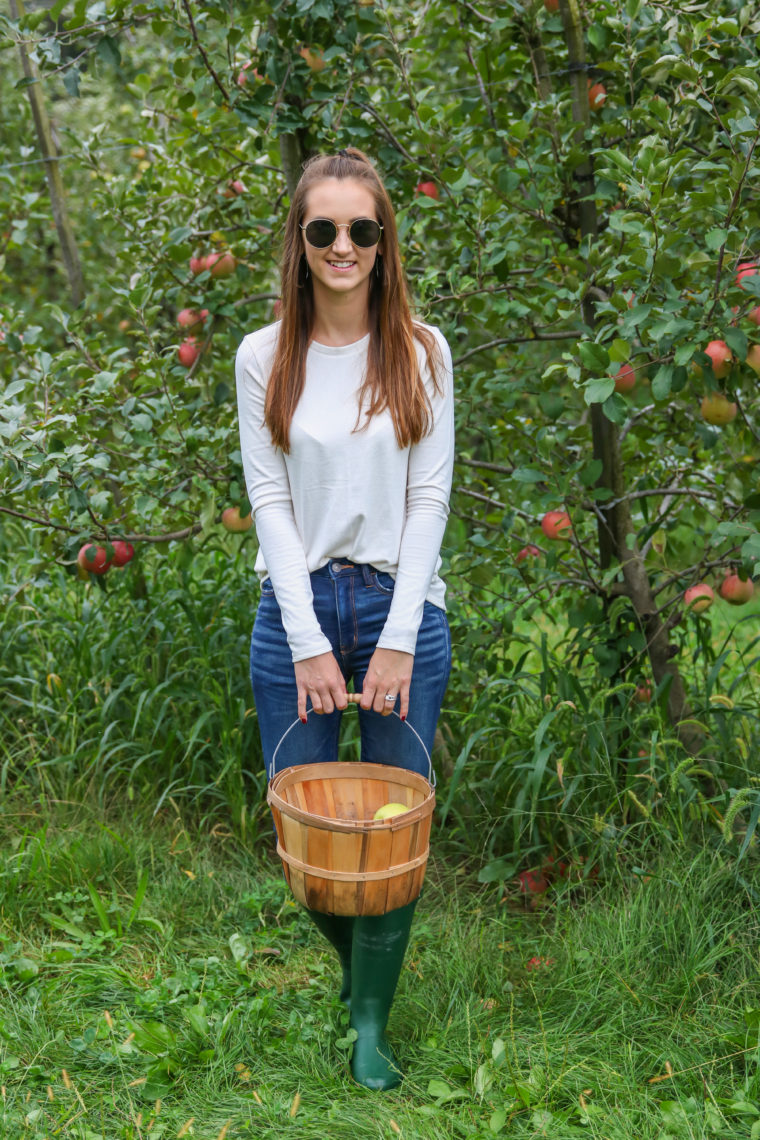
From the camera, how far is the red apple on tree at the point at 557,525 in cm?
247

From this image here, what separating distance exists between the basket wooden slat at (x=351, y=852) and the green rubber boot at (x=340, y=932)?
19cm

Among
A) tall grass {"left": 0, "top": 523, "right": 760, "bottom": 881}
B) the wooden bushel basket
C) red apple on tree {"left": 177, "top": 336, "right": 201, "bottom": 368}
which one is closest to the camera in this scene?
the wooden bushel basket

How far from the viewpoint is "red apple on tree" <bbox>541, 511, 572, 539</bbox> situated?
2473 millimetres

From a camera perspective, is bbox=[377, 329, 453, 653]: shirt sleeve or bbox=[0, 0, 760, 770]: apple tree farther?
bbox=[0, 0, 760, 770]: apple tree

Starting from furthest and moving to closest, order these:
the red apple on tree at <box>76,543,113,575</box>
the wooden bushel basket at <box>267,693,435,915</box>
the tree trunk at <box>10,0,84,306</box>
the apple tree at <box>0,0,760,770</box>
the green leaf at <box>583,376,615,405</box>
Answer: the tree trunk at <box>10,0,84,306</box>, the red apple on tree at <box>76,543,113,575</box>, the apple tree at <box>0,0,760,770</box>, the green leaf at <box>583,376,615,405</box>, the wooden bushel basket at <box>267,693,435,915</box>

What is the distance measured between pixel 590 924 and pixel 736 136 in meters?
1.49

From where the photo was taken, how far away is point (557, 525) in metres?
2.48

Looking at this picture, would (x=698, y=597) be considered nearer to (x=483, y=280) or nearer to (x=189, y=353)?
(x=483, y=280)

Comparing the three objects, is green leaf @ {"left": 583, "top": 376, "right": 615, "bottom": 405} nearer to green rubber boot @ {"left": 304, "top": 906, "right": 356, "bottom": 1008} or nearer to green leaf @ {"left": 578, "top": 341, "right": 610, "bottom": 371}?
green leaf @ {"left": 578, "top": 341, "right": 610, "bottom": 371}

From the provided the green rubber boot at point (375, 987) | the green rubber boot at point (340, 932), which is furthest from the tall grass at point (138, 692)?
the green rubber boot at point (375, 987)

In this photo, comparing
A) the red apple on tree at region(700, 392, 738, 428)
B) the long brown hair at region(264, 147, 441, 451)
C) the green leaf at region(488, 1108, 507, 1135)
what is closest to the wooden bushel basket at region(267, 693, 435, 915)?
the green leaf at region(488, 1108, 507, 1135)

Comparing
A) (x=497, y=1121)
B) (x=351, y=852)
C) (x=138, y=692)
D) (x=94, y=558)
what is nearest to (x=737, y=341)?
(x=351, y=852)

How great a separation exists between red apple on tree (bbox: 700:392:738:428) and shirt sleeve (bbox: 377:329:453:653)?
0.71m

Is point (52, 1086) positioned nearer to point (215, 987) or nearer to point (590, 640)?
point (215, 987)
